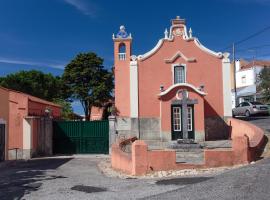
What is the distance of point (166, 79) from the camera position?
2758cm

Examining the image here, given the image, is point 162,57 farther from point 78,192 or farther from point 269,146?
point 78,192

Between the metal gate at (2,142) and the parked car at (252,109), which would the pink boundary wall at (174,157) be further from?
the parked car at (252,109)

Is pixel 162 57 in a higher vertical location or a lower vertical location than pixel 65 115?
higher

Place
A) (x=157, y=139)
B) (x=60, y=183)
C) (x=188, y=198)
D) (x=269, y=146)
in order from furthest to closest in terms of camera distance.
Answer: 1. (x=157, y=139)
2. (x=269, y=146)
3. (x=60, y=183)
4. (x=188, y=198)

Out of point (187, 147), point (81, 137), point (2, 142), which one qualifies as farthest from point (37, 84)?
point (187, 147)

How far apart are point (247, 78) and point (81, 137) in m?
35.0

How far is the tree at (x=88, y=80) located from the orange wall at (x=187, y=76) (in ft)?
37.6

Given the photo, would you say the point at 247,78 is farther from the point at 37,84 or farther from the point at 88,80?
the point at 37,84

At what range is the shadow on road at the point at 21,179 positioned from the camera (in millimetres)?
10812

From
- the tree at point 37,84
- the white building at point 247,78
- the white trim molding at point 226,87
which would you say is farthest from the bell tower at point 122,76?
the white building at point 247,78

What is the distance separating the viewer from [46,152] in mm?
22703

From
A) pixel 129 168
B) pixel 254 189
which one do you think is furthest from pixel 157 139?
pixel 254 189

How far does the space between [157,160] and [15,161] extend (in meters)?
9.83

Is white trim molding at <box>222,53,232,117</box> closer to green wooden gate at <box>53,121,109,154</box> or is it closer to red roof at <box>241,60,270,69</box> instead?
green wooden gate at <box>53,121,109,154</box>
